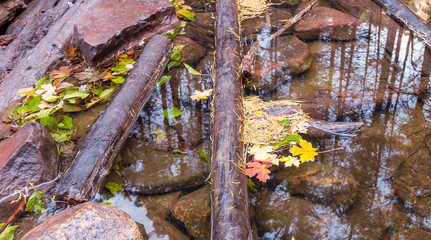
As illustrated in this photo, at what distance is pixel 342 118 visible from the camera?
3406mm

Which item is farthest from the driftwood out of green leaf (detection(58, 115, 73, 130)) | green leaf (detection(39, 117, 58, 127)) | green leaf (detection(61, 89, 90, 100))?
green leaf (detection(39, 117, 58, 127))

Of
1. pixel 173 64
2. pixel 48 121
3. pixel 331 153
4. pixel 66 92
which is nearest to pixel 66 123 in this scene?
pixel 48 121

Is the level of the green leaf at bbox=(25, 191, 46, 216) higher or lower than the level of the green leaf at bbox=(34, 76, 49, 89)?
lower

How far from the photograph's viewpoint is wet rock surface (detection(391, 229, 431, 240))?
239 centimetres

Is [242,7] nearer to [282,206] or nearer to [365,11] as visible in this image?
[365,11]

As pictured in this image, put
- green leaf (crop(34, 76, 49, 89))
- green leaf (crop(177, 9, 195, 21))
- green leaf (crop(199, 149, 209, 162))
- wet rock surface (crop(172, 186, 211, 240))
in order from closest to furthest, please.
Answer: wet rock surface (crop(172, 186, 211, 240)) → green leaf (crop(199, 149, 209, 162)) → green leaf (crop(34, 76, 49, 89)) → green leaf (crop(177, 9, 195, 21))

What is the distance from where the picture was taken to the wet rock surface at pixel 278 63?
4035 mm

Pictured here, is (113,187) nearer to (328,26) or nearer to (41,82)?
(41,82)

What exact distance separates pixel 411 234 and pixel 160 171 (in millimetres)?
2017

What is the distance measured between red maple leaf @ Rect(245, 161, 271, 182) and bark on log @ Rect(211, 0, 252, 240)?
104 mm

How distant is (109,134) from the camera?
3010 millimetres

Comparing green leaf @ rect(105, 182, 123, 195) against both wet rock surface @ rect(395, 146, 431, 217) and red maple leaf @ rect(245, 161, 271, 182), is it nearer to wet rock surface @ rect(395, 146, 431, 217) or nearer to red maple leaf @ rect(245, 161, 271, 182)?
red maple leaf @ rect(245, 161, 271, 182)

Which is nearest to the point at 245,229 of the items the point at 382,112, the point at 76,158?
the point at 76,158

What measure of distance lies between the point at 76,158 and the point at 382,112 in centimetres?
297
